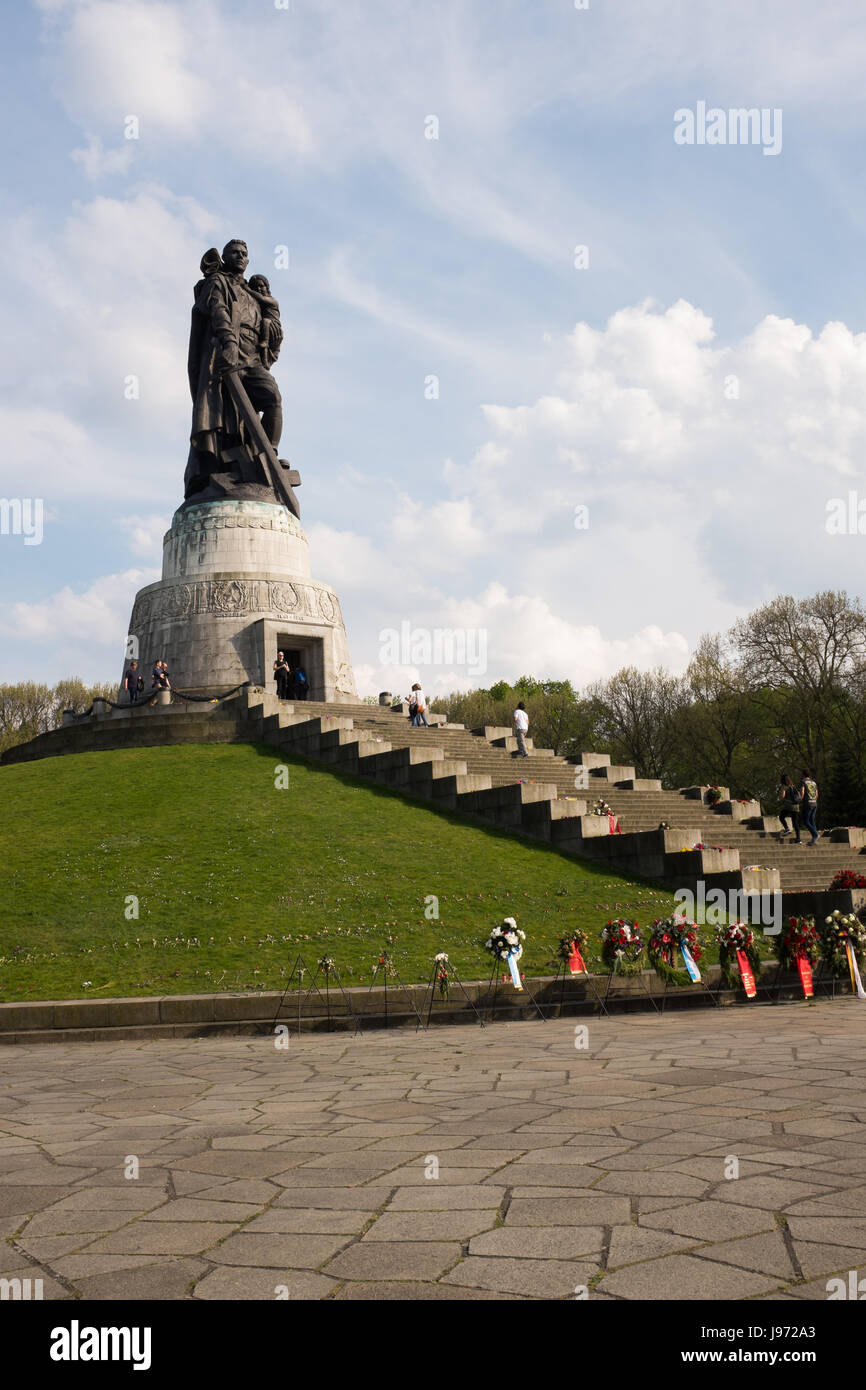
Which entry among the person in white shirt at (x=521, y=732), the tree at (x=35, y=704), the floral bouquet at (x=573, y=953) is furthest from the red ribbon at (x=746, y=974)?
the tree at (x=35, y=704)

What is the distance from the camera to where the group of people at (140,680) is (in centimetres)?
3056

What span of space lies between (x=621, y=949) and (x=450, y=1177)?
8.17 m

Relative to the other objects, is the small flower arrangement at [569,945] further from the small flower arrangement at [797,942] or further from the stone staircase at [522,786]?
the stone staircase at [522,786]

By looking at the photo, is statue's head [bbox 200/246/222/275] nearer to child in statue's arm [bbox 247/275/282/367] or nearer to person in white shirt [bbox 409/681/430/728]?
child in statue's arm [bbox 247/275/282/367]

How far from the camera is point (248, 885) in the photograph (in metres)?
17.3

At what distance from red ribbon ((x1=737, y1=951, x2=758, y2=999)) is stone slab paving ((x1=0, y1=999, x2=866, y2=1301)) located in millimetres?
3625

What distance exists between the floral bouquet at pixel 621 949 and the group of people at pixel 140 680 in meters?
20.0

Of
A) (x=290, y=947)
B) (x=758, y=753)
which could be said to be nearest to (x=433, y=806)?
(x=290, y=947)

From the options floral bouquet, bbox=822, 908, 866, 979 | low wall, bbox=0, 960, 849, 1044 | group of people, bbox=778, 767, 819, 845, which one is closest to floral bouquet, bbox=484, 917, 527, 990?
low wall, bbox=0, 960, 849, 1044

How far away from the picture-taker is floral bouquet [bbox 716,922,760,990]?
518 inches

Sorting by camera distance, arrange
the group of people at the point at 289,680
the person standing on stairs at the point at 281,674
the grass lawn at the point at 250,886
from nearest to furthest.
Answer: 1. the grass lawn at the point at 250,886
2. the person standing on stairs at the point at 281,674
3. the group of people at the point at 289,680

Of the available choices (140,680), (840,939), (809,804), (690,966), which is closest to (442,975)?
(690,966)

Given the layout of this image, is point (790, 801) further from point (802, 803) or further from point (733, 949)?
point (733, 949)
